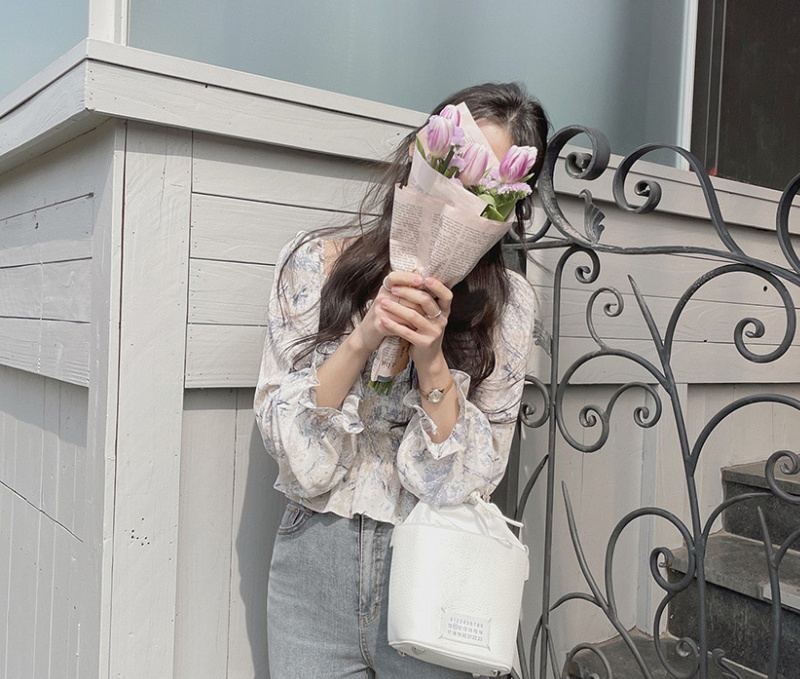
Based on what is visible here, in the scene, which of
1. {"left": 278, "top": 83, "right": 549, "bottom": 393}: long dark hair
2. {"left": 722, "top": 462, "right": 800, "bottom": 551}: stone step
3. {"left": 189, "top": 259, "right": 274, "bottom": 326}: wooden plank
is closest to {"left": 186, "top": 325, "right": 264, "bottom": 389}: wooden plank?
{"left": 189, "top": 259, "right": 274, "bottom": 326}: wooden plank

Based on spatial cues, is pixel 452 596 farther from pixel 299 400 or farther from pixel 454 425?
pixel 299 400

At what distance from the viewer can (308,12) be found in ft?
5.46

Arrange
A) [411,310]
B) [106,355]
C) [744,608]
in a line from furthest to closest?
[744,608], [106,355], [411,310]

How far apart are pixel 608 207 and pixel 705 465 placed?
2.89ft

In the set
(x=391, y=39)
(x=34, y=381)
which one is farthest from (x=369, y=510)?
(x=391, y=39)

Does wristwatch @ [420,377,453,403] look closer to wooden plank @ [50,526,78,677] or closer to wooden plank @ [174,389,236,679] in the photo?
wooden plank @ [174,389,236,679]

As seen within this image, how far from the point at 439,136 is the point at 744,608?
4.90 ft

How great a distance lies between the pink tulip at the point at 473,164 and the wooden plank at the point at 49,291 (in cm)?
81

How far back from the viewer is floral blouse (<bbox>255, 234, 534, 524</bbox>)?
3.66ft

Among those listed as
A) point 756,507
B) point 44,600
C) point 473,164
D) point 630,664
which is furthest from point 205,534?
point 756,507

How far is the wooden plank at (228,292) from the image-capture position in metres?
1.35

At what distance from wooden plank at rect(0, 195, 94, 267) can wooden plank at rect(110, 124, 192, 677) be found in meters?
0.16

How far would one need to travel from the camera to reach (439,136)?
3.05 feet

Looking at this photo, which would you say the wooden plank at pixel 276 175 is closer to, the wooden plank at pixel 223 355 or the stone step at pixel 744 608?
the wooden plank at pixel 223 355
